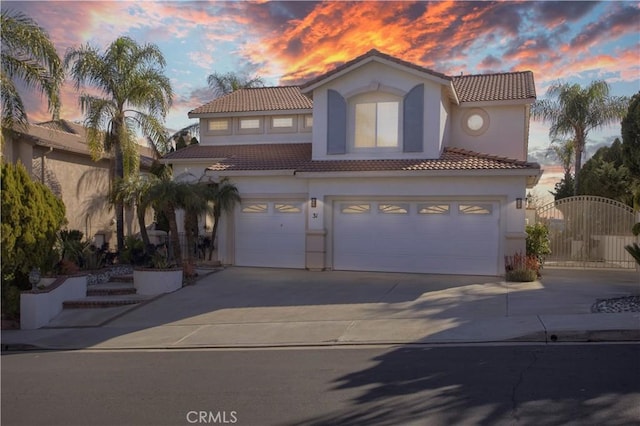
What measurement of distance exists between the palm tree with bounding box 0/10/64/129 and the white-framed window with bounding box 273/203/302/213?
22.7 feet

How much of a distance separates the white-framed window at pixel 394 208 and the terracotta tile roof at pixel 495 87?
16.6ft

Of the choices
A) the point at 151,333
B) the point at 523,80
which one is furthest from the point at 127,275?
the point at 523,80

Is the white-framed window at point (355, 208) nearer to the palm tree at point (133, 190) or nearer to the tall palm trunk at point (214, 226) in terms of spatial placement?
the tall palm trunk at point (214, 226)

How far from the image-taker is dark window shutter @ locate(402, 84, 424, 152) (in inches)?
668

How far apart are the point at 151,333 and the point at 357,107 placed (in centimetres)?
993

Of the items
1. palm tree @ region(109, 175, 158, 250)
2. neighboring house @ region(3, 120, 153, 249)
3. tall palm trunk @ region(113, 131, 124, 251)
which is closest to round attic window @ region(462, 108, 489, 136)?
palm tree @ region(109, 175, 158, 250)

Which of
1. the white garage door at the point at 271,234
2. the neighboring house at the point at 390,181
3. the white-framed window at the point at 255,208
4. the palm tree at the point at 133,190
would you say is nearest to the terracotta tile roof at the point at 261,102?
the neighboring house at the point at 390,181

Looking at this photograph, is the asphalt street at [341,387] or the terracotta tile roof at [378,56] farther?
the terracotta tile roof at [378,56]

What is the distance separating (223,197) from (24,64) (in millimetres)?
6534

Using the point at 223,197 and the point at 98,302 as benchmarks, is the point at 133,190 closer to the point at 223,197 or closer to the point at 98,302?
the point at 223,197

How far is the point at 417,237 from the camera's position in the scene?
16.5 metres

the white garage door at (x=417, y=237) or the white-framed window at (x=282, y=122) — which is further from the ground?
the white-framed window at (x=282, y=122)

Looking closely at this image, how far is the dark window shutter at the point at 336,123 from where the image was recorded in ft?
58.0

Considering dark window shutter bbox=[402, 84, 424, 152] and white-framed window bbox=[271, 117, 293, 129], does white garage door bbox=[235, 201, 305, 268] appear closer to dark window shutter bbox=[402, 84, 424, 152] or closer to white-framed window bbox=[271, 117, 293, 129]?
dark window shutter bbox=[402, 84, 424, 152]
